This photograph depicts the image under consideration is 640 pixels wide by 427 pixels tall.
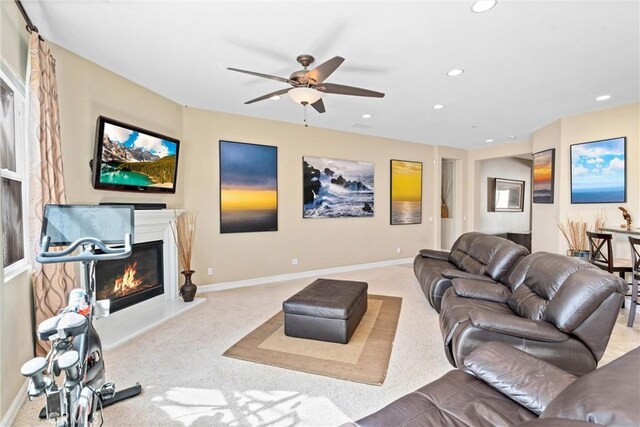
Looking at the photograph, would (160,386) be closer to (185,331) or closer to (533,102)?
→ (185,331)

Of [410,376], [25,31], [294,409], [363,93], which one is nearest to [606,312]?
[410,376]

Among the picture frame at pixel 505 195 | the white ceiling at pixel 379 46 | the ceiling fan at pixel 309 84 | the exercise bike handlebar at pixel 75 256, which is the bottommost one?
the exercise bike handlebar at pixel 75 256

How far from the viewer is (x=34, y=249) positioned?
2.29 metres

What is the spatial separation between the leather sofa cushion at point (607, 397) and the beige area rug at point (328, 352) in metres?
1.52

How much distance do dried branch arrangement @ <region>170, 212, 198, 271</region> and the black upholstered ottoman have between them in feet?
6.79

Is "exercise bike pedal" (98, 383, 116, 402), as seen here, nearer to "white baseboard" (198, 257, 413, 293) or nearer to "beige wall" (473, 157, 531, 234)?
"white baseboard" (198, 257, 413, 293)

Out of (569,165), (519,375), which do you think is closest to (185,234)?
(519,375)

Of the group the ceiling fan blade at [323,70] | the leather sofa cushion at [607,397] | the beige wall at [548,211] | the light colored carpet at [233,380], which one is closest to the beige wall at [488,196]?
the beige wall at [548,211]

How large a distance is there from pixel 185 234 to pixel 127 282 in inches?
42.6

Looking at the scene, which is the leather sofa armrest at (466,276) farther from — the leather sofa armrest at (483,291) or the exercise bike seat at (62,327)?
A: the exercise bike seat at (62,327)

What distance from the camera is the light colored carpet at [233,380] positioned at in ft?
6.52

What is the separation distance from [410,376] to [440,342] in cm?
76

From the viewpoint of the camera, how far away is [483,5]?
2217 mm

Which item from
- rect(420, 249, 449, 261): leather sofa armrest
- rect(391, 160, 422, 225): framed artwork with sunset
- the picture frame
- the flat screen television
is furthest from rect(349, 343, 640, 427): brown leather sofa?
the picture frame
